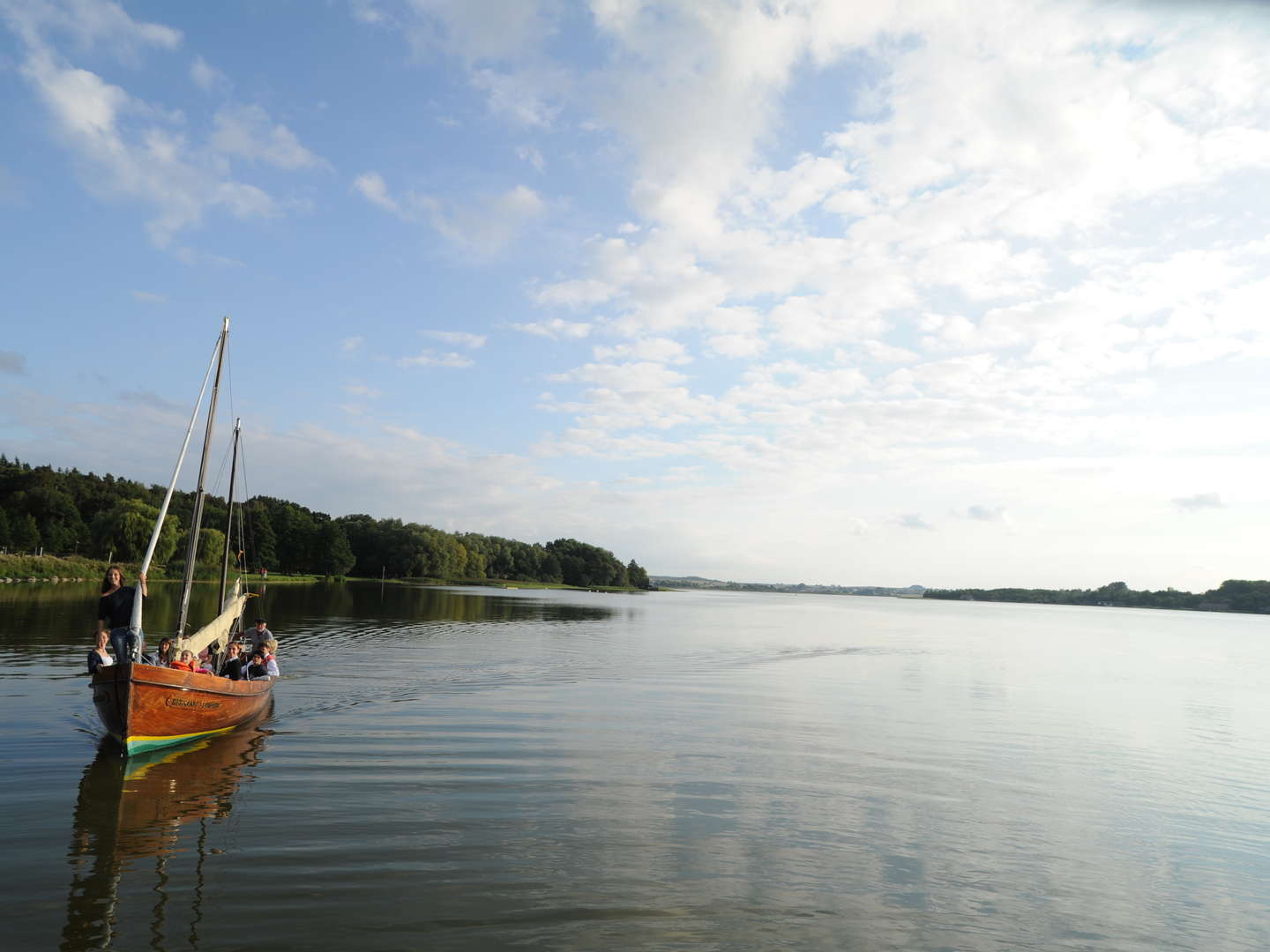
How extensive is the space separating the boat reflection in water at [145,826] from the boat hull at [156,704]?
0.37 metres

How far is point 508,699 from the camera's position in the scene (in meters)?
26.8

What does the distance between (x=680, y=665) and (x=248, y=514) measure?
126166mm

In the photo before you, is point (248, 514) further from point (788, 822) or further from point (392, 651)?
point (788, 822)

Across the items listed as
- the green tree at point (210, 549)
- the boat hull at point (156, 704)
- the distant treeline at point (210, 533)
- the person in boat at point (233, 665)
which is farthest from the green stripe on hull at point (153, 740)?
the green tree at point (210, 549)

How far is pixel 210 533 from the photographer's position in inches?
4621

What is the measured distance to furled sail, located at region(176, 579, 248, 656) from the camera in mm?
26320

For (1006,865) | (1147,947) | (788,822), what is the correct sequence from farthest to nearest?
(788,822), (1006,865), (1147,947)

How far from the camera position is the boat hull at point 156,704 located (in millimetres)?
16062

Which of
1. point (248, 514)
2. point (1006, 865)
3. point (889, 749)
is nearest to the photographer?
point (1006, 865)

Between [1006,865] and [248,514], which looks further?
[248,514]

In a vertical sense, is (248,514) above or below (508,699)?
above

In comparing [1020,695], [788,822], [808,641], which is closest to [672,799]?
[788,822]

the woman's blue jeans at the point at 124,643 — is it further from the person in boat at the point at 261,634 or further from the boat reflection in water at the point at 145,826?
Answer: the person in boat at the point at 261,634

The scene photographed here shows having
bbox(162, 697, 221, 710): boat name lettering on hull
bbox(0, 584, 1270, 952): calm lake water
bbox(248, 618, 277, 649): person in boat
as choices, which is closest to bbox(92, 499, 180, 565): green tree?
bbox(0, 584, 1270, 952): calm lake water
